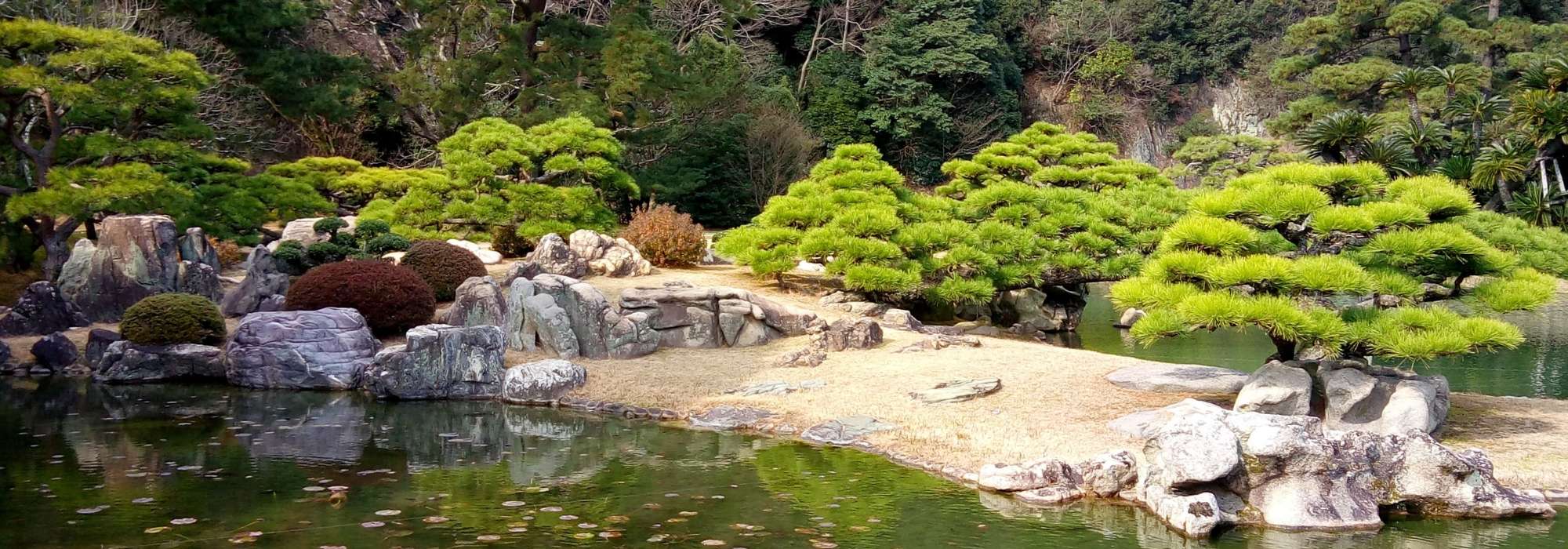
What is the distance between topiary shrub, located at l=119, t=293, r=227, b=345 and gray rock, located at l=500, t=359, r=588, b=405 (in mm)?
3427

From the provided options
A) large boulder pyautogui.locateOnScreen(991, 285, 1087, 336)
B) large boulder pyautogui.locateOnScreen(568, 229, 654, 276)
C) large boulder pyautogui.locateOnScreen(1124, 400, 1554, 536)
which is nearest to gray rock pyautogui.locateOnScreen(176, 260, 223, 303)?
large boulder pyautogui.locateOnScreen(568, 229, 654, 276)

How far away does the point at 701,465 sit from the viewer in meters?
7.84

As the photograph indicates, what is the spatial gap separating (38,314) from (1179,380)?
11.6 m

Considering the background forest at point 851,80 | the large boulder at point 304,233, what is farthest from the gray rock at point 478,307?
the background forest at point 851,80

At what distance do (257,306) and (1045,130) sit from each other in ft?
36.8

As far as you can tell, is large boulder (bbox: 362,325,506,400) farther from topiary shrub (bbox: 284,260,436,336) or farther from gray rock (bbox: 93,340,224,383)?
gray rock (bbox: 93,340,224,383)

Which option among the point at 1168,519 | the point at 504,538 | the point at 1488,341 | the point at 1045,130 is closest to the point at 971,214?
the point at 1045,130

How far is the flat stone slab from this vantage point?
359 inches

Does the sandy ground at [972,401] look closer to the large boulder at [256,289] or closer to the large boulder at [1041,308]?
the large boulder at [256,289]

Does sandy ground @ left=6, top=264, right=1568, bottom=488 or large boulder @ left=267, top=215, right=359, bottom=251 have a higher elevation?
large boulder @ left=267, top=215, right=359, bottom=251

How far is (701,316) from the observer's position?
1192cm

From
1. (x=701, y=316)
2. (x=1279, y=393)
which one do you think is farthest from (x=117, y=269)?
(x=1279, y=393)

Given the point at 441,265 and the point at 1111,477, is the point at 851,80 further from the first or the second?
the point at 1111,477

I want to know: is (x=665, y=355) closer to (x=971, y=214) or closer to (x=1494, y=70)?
(x=971, y=214)
